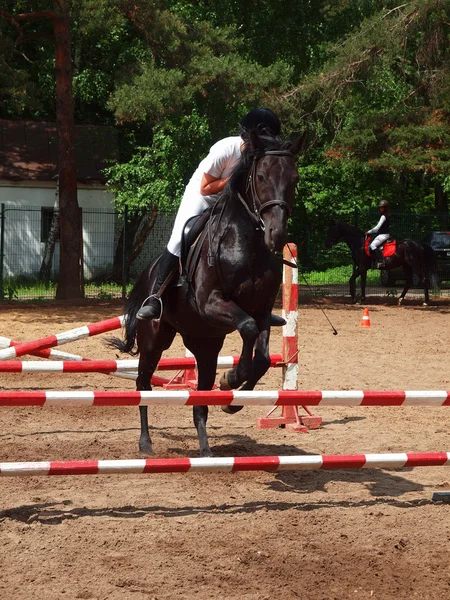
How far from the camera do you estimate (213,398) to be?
5.45 m

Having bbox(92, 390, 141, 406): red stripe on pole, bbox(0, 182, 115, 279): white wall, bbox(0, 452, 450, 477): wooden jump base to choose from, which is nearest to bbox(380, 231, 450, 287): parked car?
bbox(0, 182, 115, 279): white wall

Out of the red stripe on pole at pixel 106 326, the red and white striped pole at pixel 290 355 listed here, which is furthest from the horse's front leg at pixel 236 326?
the red stripe on pole at pixel 106 326

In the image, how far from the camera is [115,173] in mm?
27406

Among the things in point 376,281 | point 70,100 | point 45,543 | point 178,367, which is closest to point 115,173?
point 70,100

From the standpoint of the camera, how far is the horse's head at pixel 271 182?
5988mm

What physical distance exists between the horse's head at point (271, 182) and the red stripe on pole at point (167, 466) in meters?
1.50

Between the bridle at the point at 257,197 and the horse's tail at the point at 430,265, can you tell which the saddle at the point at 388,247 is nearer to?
the horse's tail at the point at 430,265

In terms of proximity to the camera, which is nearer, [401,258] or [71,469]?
[71,469]

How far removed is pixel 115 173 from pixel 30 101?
5240 mm

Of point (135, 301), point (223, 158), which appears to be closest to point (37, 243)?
point (135, 301)

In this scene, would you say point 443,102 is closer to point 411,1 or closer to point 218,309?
point 411,1

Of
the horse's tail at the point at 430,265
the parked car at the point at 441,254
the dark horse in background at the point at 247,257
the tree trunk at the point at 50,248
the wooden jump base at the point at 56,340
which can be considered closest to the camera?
the dark horse in background at the point at 247,257

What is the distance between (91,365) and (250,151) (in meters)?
2.62

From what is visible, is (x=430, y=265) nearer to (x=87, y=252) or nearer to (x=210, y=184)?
(x=87, y=252)
